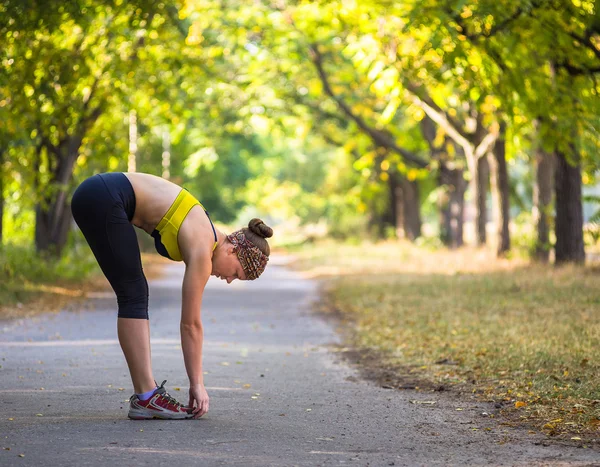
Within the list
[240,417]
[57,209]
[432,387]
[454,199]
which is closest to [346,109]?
[454,199]

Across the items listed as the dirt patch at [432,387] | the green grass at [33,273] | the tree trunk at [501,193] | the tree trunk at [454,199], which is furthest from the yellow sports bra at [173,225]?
the tree trunk at [454,199]

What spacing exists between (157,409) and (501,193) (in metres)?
18.3

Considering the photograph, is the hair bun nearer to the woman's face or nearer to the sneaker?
the woman's face

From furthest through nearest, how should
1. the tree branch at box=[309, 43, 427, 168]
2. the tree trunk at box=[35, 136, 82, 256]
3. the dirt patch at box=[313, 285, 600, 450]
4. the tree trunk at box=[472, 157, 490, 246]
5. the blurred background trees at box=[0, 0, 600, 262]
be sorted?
the tree branch at box=[309, 43, 427, 168]
the tree trunk at box=[472, 157, 490, 246]
the tree trunk at box=[35, 136, 82, 256]
the blurred background trees at box=[0, 0, 600, 262]
the dirt patch at box=[313, 285, 600, 450]

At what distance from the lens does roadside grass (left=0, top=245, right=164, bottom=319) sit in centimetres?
1402

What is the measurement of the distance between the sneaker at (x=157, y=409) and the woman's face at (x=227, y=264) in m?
0.75

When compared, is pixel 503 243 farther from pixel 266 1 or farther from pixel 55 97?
pixel 55 97

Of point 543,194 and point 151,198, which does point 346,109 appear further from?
point 151,198

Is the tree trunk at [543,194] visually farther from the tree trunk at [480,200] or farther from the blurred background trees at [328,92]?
the tree trunk at [480,200]

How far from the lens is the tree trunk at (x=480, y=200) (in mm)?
25469

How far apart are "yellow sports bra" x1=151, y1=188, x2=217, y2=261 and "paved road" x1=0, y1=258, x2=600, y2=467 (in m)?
0.97

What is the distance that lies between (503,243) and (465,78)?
10.1m

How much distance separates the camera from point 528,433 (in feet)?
18.4

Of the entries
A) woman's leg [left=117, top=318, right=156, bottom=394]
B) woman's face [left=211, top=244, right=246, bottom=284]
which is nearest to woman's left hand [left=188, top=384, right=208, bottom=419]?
woman's leg [left=117, top=318, right=156, bottom=394]
